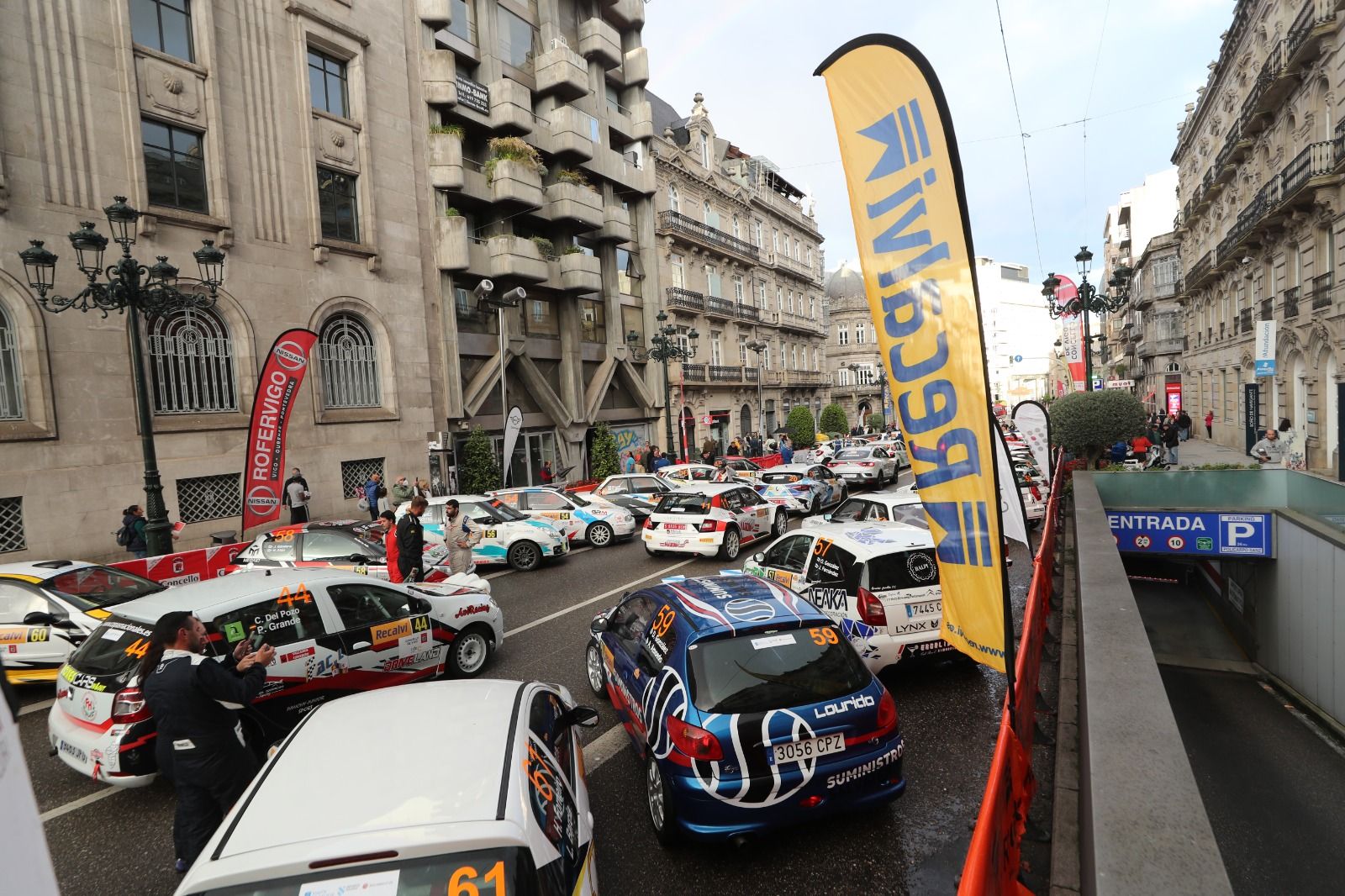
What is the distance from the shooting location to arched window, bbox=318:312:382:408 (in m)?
20.5

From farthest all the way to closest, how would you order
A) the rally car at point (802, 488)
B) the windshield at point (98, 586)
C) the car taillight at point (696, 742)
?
1. the rally car at point (802, 488)
2. the windshield at point (98, 586)
3. the car taillight at point (696, 742)

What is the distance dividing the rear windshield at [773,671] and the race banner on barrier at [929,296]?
1.09 meters

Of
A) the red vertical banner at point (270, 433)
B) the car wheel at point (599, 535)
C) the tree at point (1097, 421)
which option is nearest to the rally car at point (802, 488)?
the car wheel at point (599, 535)

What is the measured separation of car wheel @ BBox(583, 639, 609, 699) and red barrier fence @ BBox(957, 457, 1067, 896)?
3738mm

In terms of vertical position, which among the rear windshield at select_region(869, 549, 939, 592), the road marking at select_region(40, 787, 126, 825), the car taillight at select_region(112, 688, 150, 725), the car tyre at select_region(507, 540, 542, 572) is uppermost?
the rear windshield at select_region(869, 549, 939, 592)

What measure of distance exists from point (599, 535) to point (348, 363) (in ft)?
35.9

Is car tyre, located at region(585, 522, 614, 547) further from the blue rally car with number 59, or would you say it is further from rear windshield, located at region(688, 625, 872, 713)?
rear windshield, located at region(688, 625, 872, 713)

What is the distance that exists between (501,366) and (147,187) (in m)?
10.4

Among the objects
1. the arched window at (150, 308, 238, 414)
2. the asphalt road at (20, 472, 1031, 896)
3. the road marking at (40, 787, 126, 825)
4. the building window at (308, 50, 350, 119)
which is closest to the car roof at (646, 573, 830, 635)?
the asphalt road at (20, 472, 1031, 896)

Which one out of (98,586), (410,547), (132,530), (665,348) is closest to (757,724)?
(410,547)

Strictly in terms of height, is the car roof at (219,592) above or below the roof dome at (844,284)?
below

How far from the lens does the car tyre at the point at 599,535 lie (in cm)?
1595

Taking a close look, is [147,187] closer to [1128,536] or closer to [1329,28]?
[1128,536]

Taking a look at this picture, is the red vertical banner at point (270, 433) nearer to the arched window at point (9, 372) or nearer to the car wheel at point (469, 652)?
the arched window at point (9, 372)
